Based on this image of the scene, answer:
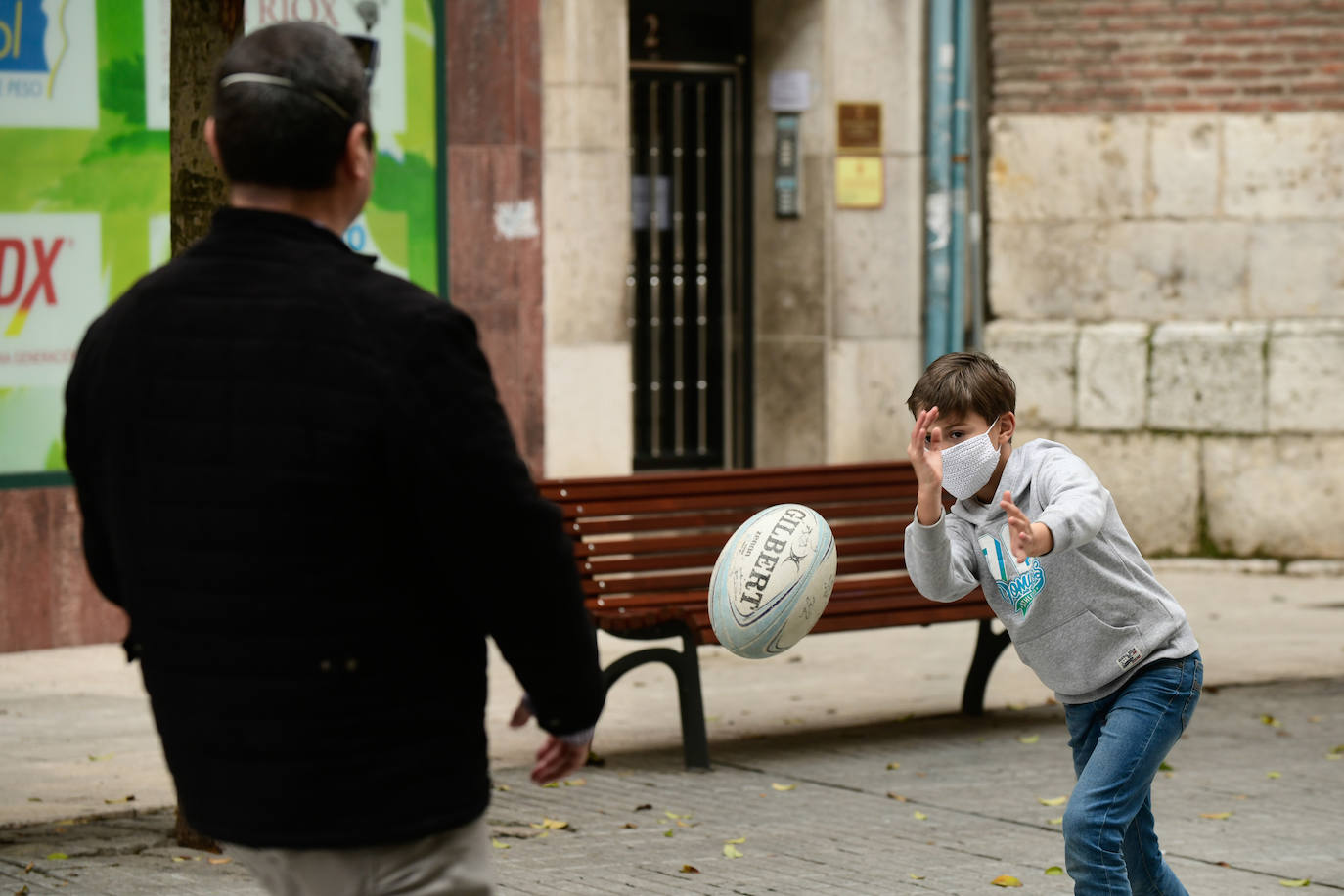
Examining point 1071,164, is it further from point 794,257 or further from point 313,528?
point 313,528

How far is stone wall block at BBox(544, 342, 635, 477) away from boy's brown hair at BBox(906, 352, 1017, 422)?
7009 mm

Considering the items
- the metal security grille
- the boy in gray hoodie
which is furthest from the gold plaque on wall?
the boy in gray hoodie

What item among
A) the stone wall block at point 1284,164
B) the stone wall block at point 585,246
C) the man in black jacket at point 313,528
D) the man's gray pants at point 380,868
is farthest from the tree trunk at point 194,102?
the stone wall block at point 1284,164

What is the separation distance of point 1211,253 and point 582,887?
25.8ft

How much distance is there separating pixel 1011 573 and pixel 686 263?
337 inches

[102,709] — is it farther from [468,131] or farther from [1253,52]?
[1253,52]

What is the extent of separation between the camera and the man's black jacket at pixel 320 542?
2.33m

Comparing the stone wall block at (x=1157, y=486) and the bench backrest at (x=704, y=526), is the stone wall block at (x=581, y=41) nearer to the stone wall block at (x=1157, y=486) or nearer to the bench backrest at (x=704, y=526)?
the stone wall block at (x=1157, y=486)

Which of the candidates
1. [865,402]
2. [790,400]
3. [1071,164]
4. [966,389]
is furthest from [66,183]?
[966,389]

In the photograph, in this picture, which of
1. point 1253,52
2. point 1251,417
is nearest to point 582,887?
point 1251,417

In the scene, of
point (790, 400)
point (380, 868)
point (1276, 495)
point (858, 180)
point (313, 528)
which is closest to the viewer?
point (313, 528)

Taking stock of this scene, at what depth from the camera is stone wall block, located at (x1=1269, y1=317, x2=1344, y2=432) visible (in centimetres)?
1143

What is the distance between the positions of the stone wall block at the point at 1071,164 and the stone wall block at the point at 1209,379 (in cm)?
89

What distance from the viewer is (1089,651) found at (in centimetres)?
400
